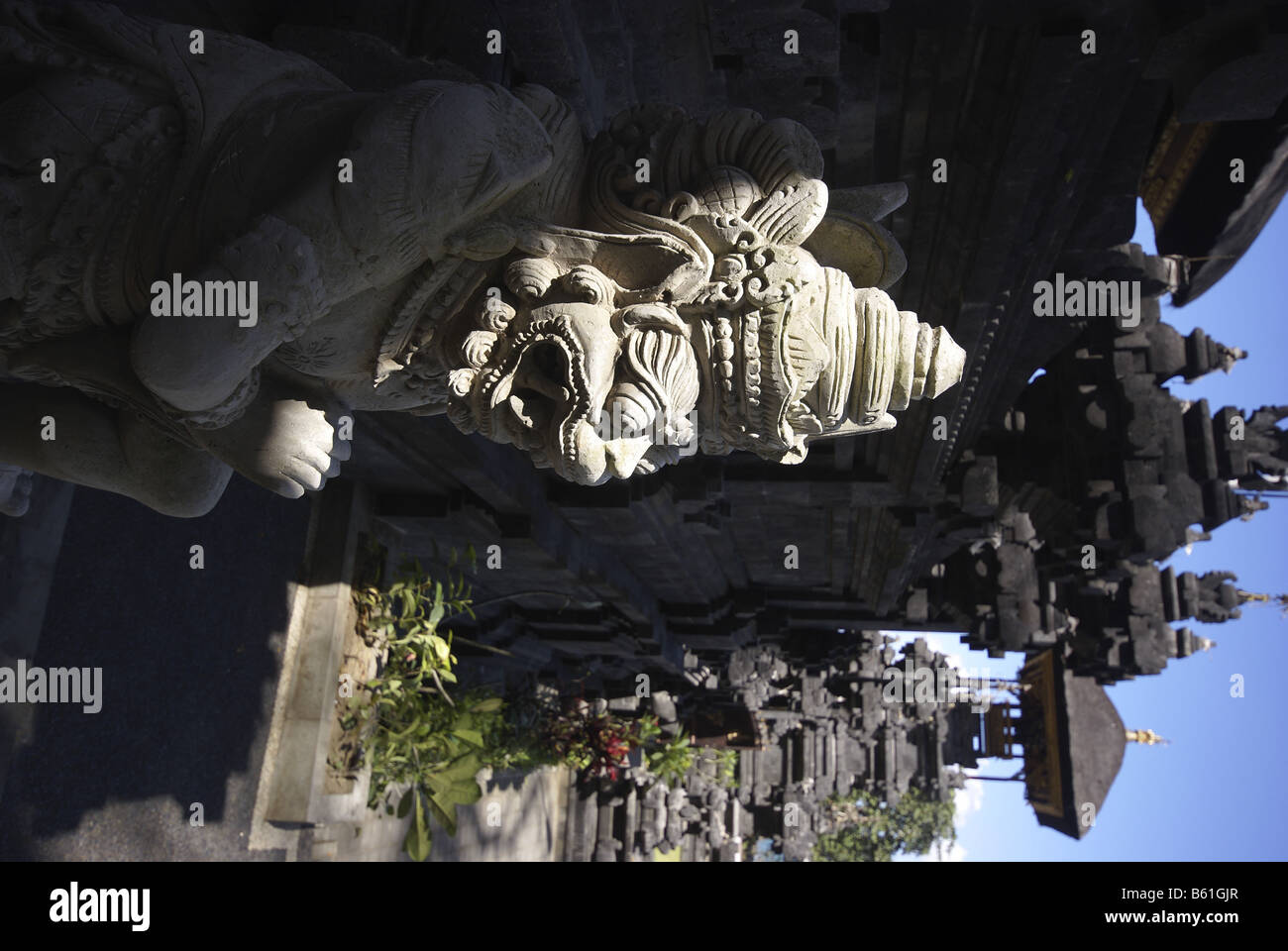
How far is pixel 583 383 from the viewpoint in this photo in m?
2.06

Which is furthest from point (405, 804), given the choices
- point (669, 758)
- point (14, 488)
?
point (669, 758)

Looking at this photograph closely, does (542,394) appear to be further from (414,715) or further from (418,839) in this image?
(418,839)

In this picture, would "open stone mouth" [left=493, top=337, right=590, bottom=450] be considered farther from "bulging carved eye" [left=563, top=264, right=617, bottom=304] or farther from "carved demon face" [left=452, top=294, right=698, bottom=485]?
"bulging carved eye" [left=563, top=264, right=617, bottom=304]

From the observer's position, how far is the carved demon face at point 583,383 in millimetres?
2066

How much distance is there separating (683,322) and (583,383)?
307 mm

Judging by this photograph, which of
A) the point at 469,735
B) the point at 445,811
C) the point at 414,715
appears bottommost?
the point at 445,811

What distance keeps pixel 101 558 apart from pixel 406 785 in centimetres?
396

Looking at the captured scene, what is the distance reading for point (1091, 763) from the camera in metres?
11.6

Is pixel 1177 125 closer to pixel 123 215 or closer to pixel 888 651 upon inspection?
pixel 123 215

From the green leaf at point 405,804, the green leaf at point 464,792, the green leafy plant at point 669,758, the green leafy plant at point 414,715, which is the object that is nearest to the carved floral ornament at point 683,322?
the green leafy plant at point 414,715
